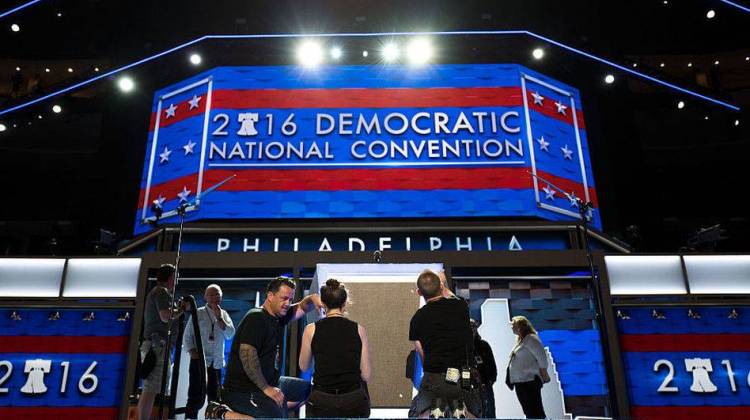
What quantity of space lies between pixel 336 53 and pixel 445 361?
8.71m

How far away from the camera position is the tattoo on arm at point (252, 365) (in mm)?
4910

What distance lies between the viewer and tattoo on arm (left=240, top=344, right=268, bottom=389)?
16.1ft

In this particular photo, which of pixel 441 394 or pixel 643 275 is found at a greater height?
pixel 643 275

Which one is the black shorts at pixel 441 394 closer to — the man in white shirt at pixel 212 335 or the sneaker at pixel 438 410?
the sneaker at pixel 438 410

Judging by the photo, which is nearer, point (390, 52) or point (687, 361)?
point (687, 361)

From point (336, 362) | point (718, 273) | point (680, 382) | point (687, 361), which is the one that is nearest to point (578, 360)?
point (680, 382)

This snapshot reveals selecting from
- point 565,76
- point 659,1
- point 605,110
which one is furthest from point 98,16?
point 659,1

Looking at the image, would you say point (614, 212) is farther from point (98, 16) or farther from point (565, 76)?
point (98, 16)

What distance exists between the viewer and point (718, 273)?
9.45 m

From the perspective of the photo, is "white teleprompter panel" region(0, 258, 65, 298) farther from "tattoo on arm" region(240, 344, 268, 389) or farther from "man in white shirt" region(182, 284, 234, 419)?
"tattoo on arm" region(240, 344, 268, 389)

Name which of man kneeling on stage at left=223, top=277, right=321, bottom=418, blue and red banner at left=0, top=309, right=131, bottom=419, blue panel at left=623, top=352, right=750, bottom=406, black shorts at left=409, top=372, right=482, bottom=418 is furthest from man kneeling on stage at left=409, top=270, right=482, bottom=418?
blue and red banner at left=0, top=309, right=131, bottom=419

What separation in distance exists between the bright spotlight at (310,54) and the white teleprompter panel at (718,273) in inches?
293

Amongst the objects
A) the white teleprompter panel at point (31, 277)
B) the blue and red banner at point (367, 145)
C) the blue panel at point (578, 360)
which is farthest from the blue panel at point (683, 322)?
the white teleprompter panel at point (31, 277)

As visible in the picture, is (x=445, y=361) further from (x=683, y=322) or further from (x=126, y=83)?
(x=126, y=83)
